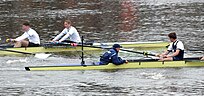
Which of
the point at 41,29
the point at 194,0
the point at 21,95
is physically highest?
the point at 194,0

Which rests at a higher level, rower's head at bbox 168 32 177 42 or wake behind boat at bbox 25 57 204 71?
rower's head at bbox 168 32 177 42

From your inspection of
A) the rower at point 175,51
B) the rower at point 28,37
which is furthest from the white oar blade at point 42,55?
the rower at point 175,51

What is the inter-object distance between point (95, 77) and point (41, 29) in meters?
20.7

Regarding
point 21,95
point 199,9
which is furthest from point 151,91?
point 199,9

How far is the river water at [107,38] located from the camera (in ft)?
68.7

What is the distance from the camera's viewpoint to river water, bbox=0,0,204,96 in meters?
20.9

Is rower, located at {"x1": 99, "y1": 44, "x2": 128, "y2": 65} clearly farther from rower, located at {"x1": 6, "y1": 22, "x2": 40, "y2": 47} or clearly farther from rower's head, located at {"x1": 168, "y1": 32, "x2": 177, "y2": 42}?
rower, located at {"x1": 6, "y1": 22, "x2": 40, "y2": 47}

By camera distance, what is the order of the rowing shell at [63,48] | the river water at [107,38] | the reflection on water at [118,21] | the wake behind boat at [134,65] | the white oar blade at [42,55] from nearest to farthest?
the river water at [107,38] < the wake behind boat at [134,65] < the white oar blade at [42,55] < the rowing shell at [63,48] < the reflection on water at [118,21]

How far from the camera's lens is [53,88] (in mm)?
21188

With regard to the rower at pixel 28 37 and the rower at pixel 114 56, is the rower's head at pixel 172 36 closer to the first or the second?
the rower at pixel 114 56

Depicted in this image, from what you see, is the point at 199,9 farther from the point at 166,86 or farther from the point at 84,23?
the point at 166,86

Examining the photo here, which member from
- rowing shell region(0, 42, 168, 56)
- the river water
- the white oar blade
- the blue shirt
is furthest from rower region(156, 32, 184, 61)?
the white oar blade

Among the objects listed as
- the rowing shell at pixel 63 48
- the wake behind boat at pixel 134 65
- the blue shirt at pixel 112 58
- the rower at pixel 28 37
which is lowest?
the wake behind boat at pixel 134 65

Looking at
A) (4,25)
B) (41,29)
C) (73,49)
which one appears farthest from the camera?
(4,25)
